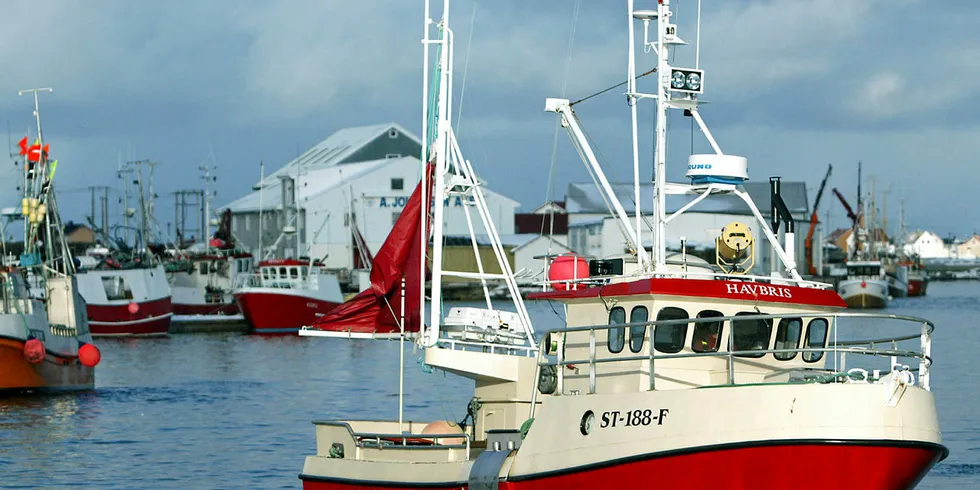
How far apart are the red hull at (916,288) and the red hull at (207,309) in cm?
7691

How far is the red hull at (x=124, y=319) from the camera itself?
76500 mm

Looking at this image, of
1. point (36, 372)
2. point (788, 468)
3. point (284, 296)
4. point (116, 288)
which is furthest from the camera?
point (284, 296)

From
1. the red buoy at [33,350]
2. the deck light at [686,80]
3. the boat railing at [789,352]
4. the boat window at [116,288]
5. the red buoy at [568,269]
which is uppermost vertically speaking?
the deck light at [686,80]

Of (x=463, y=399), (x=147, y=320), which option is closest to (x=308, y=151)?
(x=147, y=320)

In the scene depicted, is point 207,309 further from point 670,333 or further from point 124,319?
point 670,333

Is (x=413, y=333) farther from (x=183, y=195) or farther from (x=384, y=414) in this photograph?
(x=183, y=195)

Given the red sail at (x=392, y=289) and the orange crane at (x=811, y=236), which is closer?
the red sail at (x=392, y=289)

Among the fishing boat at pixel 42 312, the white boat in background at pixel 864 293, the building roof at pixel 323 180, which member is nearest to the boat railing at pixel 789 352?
the fishing boat at pixel 42 312

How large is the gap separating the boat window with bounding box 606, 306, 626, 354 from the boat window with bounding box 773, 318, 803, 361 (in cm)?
183

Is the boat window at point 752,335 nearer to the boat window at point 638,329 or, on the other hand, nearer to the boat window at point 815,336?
the boat window at point 815,336

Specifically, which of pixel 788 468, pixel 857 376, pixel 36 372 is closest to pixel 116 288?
pixel 36 372

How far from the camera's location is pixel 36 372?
4062cm

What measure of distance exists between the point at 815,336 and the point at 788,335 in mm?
401

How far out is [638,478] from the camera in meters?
16.1
